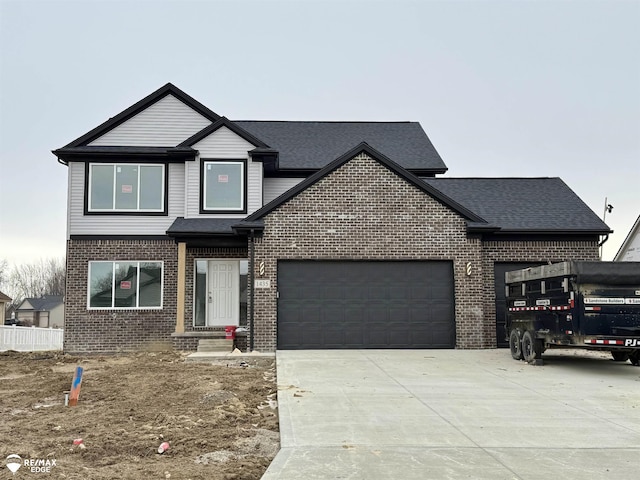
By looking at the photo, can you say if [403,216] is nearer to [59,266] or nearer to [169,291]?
[169,291]

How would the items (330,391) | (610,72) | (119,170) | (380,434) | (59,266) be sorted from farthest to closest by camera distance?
1. (59,266)
2. (610,72)
3. (119,170)
4. (330,391)
5. (380,434)

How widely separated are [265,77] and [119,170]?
22.3 feet

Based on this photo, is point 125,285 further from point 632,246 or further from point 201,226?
point 632,246

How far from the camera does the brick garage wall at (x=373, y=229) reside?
15.4 m

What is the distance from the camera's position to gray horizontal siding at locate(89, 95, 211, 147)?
18.1 m

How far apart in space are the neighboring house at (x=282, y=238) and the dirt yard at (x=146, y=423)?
3752 mm

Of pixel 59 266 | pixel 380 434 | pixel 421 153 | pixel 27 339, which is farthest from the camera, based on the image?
pixel 59 266

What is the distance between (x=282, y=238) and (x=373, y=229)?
2.53 metres

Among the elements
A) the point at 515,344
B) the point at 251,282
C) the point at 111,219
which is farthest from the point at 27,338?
the point at 515,344

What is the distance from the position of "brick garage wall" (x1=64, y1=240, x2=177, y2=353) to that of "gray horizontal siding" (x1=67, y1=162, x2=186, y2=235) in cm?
37

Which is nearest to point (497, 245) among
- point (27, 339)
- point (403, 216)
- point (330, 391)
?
point (403, 216)

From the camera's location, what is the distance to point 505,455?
575 cm

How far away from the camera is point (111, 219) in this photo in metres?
17.4

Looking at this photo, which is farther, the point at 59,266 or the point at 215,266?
the point at 59,266
